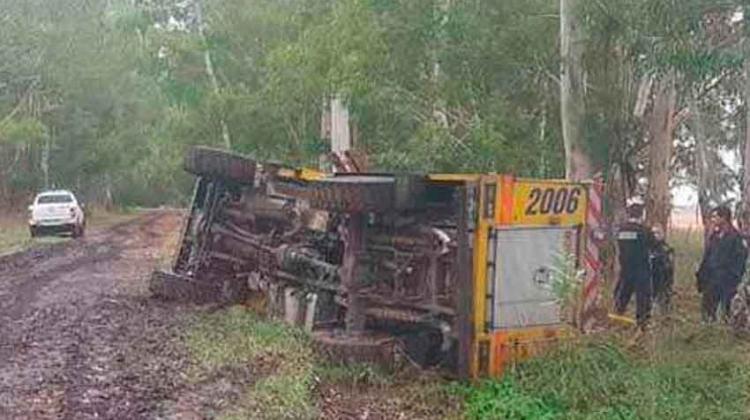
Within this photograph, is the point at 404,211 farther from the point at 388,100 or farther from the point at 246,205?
the point at 388,100

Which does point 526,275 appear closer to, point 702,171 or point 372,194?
point 372,194

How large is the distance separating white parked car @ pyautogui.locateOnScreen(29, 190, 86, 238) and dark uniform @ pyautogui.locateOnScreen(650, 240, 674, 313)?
24.8 meters

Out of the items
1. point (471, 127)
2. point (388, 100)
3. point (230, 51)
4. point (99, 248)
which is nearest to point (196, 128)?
point (230, 51)

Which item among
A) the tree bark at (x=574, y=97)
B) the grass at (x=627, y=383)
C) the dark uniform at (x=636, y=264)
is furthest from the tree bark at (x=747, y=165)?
the tree bark at (x=574, y=97)

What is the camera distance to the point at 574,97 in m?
16.8

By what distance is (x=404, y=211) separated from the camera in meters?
9.84

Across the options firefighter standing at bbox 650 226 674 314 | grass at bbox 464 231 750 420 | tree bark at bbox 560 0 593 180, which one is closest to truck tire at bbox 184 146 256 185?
firefighter standing at bbox 650 226 674 314

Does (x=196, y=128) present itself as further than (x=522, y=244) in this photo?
Yes

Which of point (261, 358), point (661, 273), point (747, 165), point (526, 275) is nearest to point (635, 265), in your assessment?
point (661, 273)

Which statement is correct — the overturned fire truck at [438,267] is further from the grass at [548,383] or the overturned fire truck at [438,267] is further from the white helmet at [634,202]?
the white helmet at [634,202]

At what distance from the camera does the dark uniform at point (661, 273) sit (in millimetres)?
12680

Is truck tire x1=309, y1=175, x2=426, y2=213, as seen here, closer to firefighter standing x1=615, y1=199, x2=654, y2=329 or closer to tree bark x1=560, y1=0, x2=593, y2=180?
firefighter standing x1=615, y1=199, x2=654, y2=329

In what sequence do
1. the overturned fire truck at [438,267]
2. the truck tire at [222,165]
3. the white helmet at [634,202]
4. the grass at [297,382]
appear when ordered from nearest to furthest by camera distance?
the grass at [297,382], the overturned fire truck at [438,267], the truck tire at [222,165], the white helmet at [634,202]

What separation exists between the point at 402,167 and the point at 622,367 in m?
10.6
